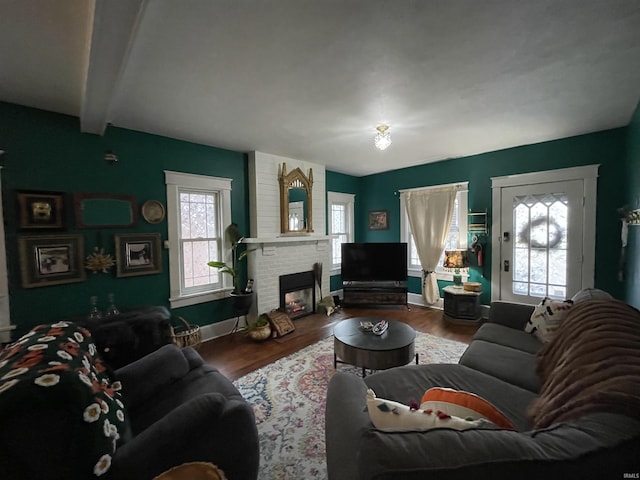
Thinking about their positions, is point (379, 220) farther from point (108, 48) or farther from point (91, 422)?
point (91, 422)

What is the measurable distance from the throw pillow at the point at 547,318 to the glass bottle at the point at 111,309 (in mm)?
3777

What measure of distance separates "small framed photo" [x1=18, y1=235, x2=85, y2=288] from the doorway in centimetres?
519

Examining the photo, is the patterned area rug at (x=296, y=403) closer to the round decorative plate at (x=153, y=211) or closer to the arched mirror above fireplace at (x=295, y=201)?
the arched mirror above fireplace at (x=295, y=201)

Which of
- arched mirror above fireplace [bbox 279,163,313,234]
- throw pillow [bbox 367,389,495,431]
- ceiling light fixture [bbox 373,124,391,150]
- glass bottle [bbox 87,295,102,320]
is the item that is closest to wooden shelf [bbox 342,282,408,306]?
arched mirror above fireplace [bbox 279,163,313,234]

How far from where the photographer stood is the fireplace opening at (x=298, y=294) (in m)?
Result: 4.16

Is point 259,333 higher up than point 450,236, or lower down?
lower down

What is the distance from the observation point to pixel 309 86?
2053 millimetres

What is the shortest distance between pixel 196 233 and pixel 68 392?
2.73m

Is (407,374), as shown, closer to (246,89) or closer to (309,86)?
(309,86)

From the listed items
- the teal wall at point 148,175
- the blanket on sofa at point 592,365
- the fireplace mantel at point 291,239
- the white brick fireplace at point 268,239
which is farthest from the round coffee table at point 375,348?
the teal wall at point 148,175

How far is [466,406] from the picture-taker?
1.07m

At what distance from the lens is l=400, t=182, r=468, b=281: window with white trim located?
4273mm

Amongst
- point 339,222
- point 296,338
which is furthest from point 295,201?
point 296,338

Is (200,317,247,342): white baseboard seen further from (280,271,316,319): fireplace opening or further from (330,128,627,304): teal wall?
(330,128,627,304): teal wall
